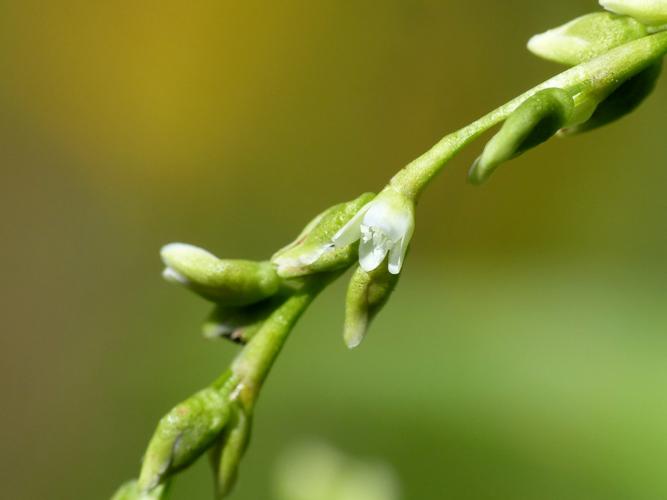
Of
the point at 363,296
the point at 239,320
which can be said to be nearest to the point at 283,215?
the point at 239,320

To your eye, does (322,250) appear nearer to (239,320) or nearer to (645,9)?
(239,320)

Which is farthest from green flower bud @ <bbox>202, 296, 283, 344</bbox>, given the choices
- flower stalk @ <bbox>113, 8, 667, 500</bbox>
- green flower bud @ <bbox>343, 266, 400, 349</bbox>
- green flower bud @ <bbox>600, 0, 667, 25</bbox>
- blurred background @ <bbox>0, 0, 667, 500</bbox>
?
blurred background @ <bbox>0, 0, 667, 500</bbox>

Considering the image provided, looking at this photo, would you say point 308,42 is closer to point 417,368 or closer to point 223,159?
point 223,159

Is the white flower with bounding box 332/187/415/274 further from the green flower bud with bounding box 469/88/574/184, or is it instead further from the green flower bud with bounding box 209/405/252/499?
the green flower bud with bounding box 209/405/252/499

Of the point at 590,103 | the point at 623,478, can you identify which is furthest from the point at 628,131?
the point at 590,103

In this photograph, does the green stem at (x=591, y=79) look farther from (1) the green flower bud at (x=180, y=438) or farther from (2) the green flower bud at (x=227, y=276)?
(1) the green flower bud at (x=180, y=438)

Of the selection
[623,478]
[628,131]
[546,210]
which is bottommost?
[623,478]
